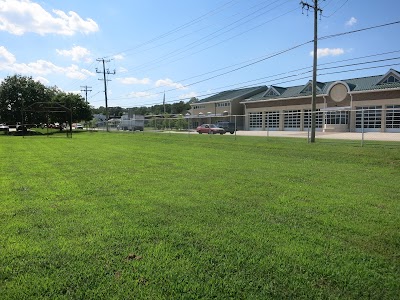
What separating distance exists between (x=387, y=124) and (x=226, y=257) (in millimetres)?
38361

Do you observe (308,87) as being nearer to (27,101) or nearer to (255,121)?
(255,121)

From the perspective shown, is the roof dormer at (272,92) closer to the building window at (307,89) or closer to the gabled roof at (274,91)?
the gabled roof at (274,91)

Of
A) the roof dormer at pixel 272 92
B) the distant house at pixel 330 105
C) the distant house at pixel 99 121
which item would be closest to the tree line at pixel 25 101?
the distant house at pixel 99 121

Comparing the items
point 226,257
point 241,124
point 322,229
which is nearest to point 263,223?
point 322,229

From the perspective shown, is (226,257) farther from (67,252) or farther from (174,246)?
(67,252)

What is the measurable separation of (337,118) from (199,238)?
135ft

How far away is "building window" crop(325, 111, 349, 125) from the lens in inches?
1592

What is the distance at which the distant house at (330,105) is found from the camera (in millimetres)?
36875

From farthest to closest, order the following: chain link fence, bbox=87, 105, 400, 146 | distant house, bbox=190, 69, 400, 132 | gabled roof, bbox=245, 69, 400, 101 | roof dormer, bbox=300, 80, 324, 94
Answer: roof dormer, bbox=300, 80, 324, 94 → gabled roof, bbox=245, 69, 400, 101 → distant house, bbox=190, 69, 400, 132 → chain link fence, bbox=87, 105, 400, 146

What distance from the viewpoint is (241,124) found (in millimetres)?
55844

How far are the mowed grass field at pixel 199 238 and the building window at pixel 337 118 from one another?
115ft

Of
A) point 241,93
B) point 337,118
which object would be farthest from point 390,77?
point 241,93

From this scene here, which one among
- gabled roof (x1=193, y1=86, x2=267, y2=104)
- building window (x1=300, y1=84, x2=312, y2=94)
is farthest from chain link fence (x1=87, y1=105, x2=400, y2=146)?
gabled roof (x1=193, y1=86, x2=267, y2=104)

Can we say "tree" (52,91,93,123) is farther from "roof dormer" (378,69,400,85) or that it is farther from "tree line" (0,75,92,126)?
"roof dormer" (378,69,400,85)
